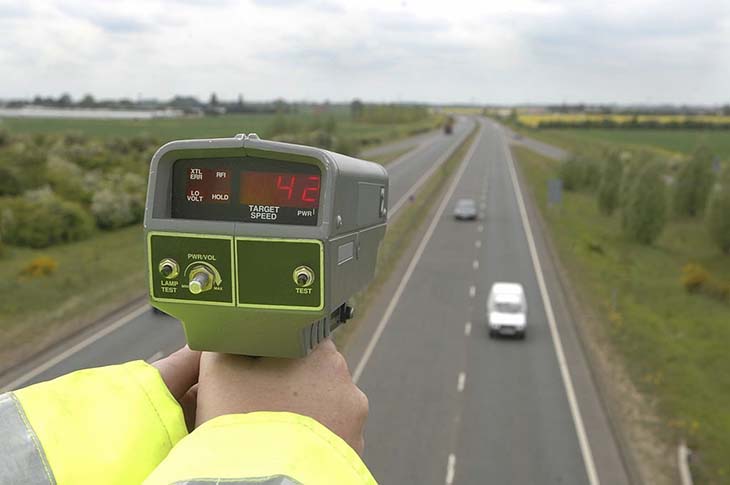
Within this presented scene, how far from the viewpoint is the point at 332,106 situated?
16.3m

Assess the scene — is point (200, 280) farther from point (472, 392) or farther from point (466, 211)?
point (466, 211)

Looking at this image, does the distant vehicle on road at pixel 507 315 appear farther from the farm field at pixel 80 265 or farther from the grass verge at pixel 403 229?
the farm field at pixel 80 265

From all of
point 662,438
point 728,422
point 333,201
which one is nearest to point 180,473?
point 333,201

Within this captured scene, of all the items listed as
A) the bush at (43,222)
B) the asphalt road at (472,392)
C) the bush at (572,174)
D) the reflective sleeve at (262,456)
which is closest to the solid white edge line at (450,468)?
the asphalt road at (472,392)

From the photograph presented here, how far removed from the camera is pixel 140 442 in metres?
1.99

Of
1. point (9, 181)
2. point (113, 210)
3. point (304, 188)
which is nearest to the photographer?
point (304, 188)

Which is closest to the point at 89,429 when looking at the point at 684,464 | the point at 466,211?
the point at 684,464

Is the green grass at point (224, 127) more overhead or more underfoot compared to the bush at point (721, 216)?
more overhead

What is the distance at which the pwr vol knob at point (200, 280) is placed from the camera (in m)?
2.45

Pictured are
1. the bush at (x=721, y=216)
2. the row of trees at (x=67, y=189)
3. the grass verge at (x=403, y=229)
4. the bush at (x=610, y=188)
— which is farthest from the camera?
the bush at (x=610, y=188)

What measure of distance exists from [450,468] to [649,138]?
15854 centimetres

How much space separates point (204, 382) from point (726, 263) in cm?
5034

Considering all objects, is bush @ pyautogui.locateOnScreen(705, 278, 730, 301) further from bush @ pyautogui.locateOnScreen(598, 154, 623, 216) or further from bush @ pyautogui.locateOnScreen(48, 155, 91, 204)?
bush @ pyautogui.locateOnScreen(48, 155, 91, 204)

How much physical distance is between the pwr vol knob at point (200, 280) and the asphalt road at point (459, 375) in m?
6.41
